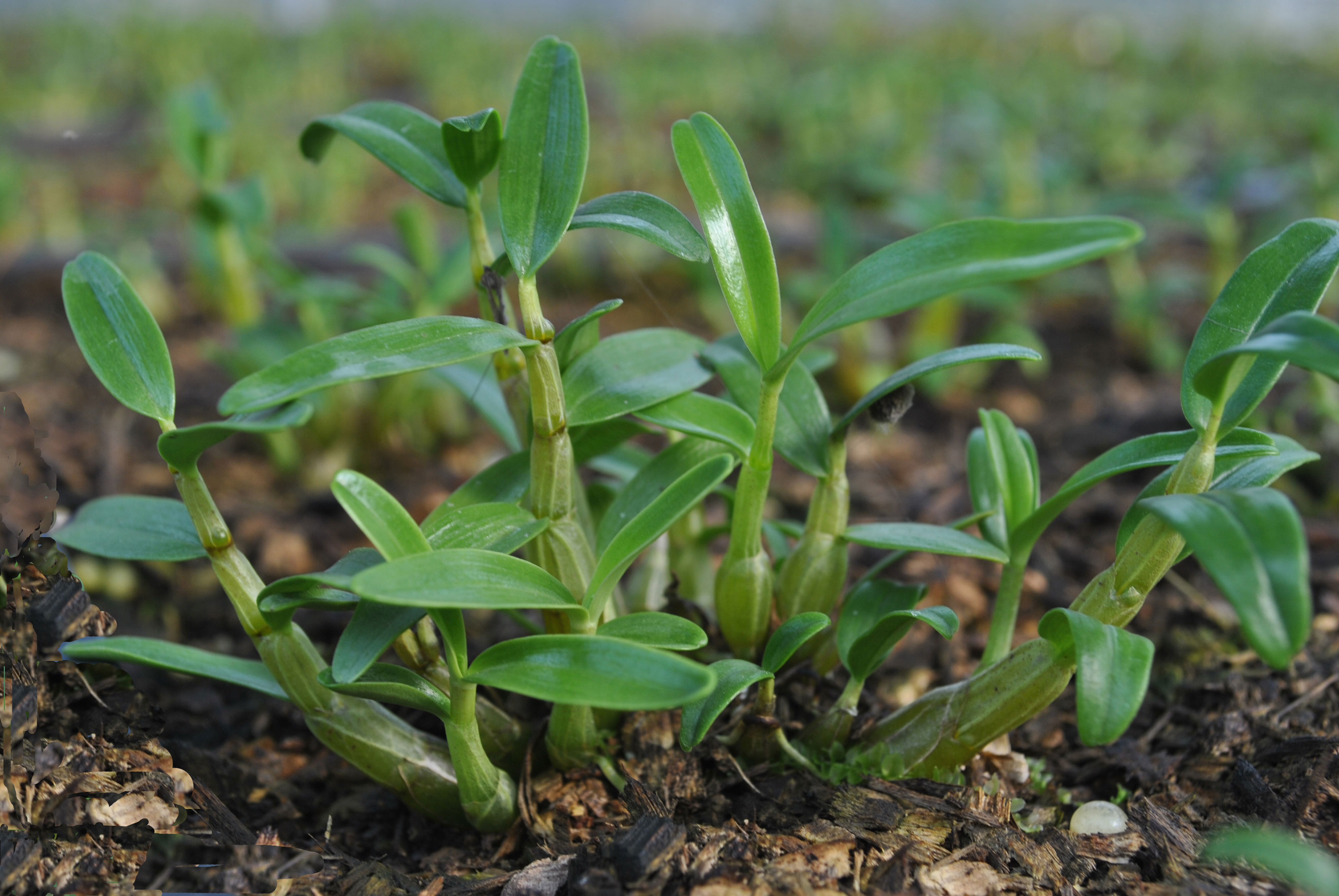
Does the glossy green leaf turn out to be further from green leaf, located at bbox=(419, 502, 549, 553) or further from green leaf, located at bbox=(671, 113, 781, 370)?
green leaf, located at bbox=(671, 113, 781, 370)

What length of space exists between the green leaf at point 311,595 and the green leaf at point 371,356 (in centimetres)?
18

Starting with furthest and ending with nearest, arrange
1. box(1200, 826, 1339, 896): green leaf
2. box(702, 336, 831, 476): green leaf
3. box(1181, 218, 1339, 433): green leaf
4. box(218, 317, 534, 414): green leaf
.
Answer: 1. box(702, 336, 831, 476): green leaf
2. box(1181, 218, 1339, 433): green leaf
3. box(218, 317, 534, 414): green leaf
4. box(1200, 826, 1339, 896): green leaf

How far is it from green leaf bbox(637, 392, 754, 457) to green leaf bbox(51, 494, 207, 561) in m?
0.49

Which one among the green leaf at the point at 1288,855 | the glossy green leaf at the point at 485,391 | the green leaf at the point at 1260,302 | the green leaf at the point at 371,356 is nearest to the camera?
Answer: the green leaf at the point at 1288,855

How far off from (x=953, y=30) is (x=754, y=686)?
26.3ft

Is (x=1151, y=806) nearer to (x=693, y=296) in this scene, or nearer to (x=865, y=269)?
(x=865, y=269)

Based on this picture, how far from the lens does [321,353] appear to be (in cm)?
83

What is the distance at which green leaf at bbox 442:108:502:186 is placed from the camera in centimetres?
95

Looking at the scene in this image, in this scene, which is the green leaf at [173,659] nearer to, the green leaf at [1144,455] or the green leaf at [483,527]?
the green leaf at [483,527]

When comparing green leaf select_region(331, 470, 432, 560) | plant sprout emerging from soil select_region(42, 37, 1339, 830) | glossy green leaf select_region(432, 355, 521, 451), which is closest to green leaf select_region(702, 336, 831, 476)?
plant sprout emerging from soil select_region(42, 37, 1339, 830)

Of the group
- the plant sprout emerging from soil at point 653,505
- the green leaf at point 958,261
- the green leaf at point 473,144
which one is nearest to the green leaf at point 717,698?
the plant sprout emerging from soil at point 653,505

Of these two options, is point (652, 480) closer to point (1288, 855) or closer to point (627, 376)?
point (627, 376)

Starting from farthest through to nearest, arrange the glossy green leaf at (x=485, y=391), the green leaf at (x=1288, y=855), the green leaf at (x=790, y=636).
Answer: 1. the glossy green leaf at (x=485, y=391)
2. the green leaf at (x=790, y=636)
3. the green leaf at (x=1288, y=855)

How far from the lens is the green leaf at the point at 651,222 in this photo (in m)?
0.96
